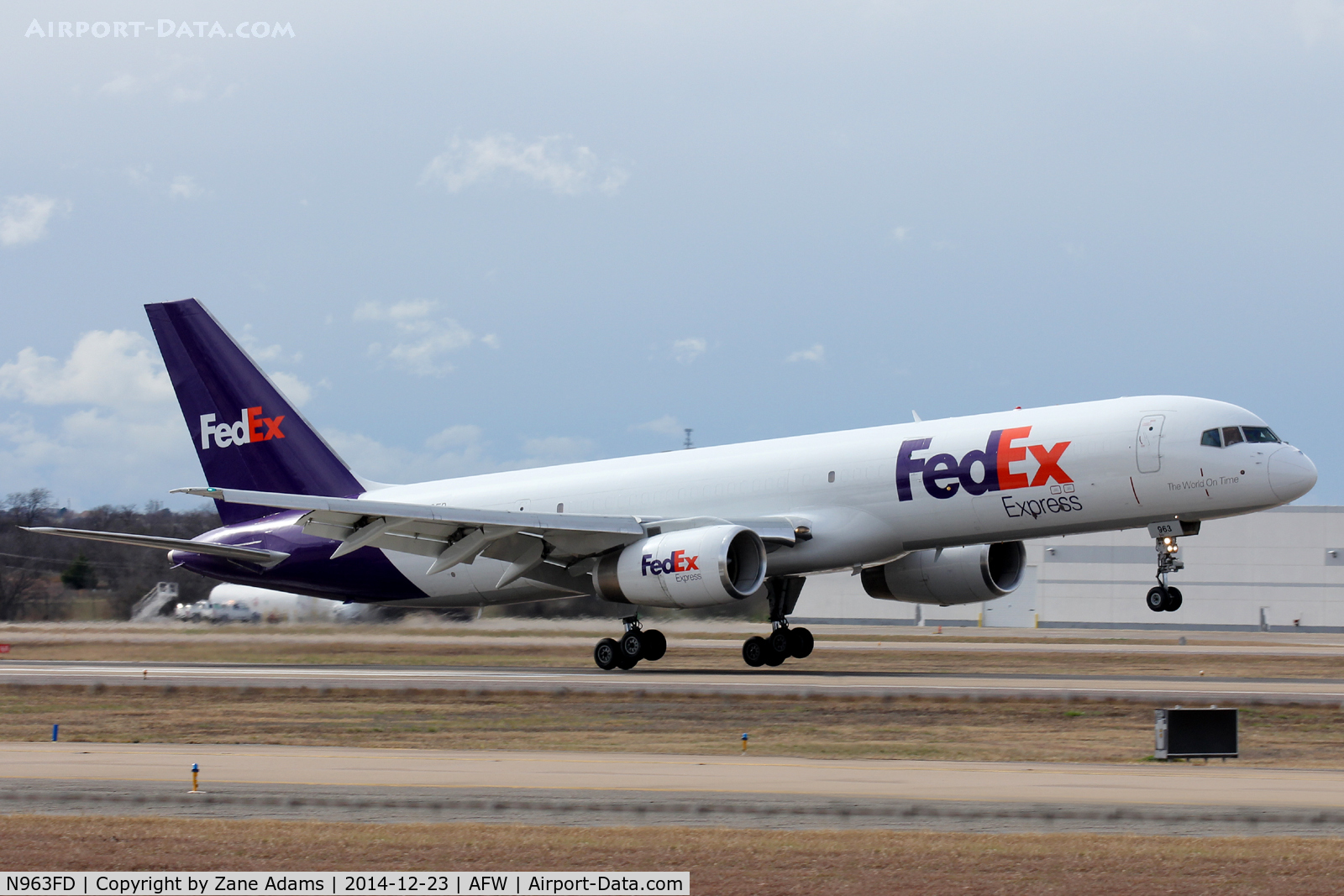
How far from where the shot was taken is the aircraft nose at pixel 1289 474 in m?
28.0

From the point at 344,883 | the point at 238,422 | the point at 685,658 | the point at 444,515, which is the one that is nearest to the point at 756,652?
the point at 685,658

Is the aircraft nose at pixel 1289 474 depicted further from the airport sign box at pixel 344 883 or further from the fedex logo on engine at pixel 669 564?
the airport sign box at pixel 344 883

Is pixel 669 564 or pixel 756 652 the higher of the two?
pixel 669 564

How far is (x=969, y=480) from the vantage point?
97.5ft

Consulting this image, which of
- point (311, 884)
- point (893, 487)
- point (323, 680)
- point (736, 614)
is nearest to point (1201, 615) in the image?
point (736, 614)

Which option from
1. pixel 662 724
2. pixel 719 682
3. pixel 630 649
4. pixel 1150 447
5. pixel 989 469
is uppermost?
pixel 1150 447

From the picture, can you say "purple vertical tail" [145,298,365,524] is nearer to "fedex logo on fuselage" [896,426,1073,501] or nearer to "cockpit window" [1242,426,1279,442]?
"fedex logo on fuselage" [896,426,1073,501]

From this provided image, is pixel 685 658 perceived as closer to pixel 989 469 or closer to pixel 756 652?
pixel 756 652

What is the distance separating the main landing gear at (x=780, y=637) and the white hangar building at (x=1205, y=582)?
145ft

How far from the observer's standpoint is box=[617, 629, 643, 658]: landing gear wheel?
32500 millimetres

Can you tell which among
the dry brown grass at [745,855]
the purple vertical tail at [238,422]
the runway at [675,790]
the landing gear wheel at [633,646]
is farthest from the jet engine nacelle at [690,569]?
the dry brown grass at [745,855]

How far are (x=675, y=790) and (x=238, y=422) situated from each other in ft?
87.8

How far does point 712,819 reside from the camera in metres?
12.8

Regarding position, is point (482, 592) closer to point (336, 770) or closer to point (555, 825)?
point (336, 770)
